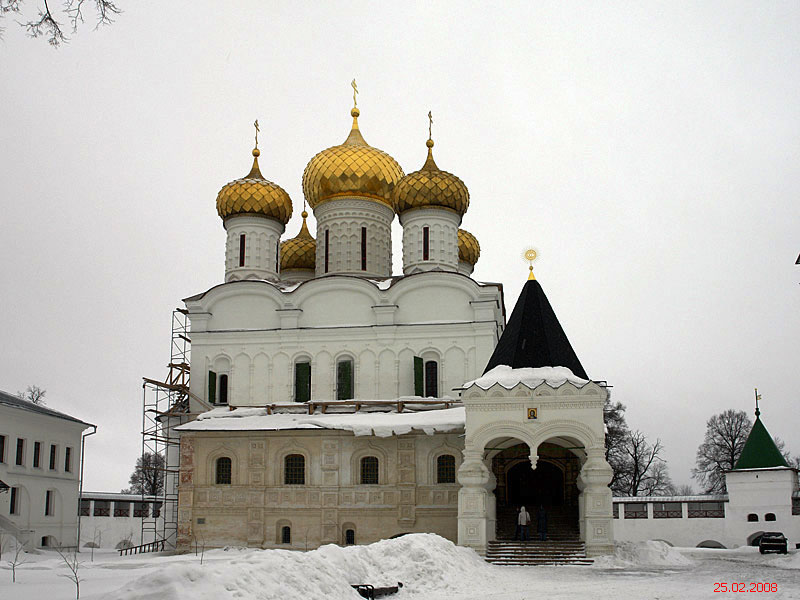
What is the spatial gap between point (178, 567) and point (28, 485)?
17.0 metres

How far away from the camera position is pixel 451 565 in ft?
49.8

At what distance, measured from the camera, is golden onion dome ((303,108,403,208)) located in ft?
95.5

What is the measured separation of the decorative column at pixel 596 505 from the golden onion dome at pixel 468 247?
14.0 metres

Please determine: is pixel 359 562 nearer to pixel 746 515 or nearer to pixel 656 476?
pixel 746 515

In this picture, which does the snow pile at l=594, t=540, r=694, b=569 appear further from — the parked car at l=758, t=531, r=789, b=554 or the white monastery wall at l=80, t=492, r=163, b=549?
the white monastery wall at l=80, t=492, r=163, b=549

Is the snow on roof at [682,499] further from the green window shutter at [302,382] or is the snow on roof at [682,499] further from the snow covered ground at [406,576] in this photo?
the green window shutter at [302,382]

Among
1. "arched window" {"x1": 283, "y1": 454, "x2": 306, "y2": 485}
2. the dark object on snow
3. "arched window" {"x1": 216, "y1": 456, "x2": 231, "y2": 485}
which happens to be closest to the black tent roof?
"arched window" {"x1": 283, "y1": 454, "x2": 306, "y2": 485}

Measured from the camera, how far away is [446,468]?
23656 mm

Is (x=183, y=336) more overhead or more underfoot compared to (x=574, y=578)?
more overhead

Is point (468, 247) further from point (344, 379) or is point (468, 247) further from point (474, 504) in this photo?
point (474, 504)

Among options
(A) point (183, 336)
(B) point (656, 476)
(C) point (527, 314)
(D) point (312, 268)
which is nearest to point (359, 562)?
(C) point (527, 314)

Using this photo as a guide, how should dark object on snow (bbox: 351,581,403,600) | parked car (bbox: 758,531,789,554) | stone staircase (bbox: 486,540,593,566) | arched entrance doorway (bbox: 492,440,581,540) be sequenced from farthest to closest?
parked car (bbox: 758,531,789,554)
arched entrance doorway (bbox: 492,440,581,540)
stone staircase (bbox: 486,540,593,566)
dark object on snow (bbox: 351,581,403,600)

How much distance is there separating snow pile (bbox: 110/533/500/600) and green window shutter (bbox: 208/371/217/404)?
39.5ft

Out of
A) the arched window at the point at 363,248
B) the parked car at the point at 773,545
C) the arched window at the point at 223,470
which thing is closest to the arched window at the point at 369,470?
the arched window at the point at 223,470
